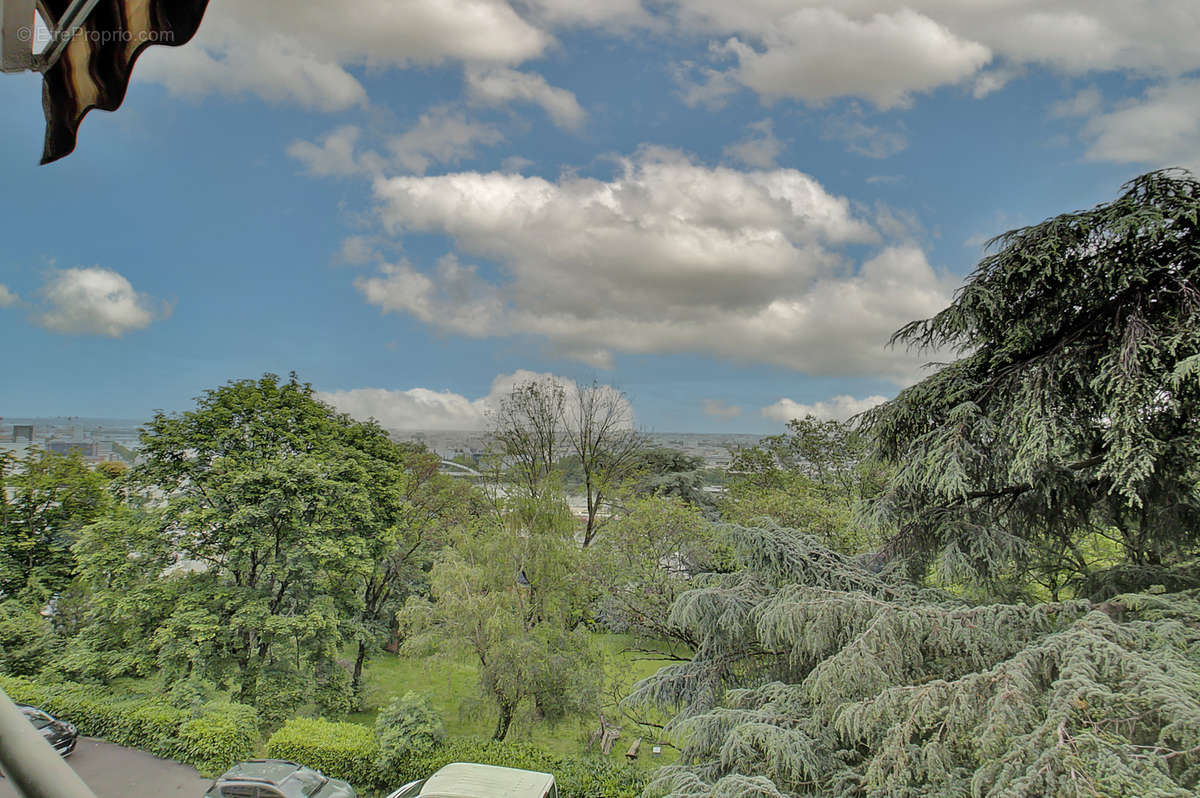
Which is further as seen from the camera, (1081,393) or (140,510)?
(140,510)

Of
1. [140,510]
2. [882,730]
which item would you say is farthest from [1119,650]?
[140,510]

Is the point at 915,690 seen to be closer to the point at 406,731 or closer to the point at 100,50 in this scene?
the point at 100,50

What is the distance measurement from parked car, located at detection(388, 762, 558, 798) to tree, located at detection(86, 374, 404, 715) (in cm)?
381

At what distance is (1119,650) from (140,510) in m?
13.3

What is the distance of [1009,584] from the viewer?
21.8 feet

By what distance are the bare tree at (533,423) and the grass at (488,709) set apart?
651 centimetres

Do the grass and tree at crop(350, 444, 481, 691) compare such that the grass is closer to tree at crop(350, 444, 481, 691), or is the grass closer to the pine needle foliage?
tree at crop(350, 444, 481, 691)

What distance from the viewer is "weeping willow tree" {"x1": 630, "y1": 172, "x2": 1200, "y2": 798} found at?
3.65 meters

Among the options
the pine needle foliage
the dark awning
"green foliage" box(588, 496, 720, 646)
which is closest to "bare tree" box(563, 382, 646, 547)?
"green foliage" box(588, 496, 720, 646)

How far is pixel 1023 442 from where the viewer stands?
530 cm

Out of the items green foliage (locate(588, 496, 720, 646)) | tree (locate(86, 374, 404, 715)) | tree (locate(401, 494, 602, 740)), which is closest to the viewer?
tree (locate(401, 494, 602, 740))

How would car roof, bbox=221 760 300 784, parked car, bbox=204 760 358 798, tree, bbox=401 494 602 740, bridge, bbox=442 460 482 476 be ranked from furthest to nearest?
bridge, bbox=442 460 482 476 < tree, bbox=401 494 602 740 < car roof, bbox=221 760 300 784 < parked car, bbox=204 760 358 798

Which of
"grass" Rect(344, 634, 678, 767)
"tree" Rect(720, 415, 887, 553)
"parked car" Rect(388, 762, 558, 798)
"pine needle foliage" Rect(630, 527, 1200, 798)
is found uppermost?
"tree" Rect(720, 415, 887, 553)

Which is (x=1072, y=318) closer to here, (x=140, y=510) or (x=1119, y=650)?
(x=1119, y=650)
